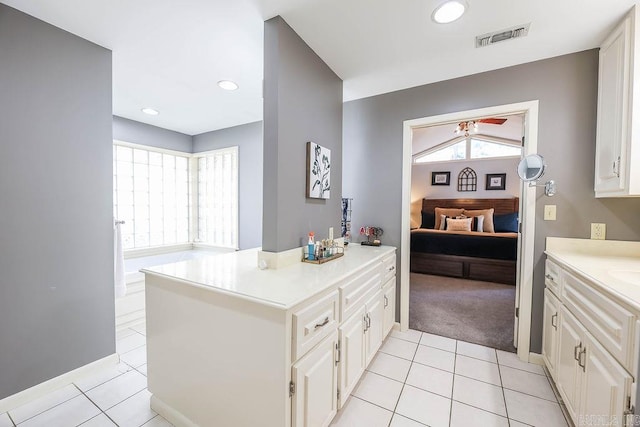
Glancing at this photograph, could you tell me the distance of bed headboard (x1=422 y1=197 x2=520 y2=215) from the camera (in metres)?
5.74

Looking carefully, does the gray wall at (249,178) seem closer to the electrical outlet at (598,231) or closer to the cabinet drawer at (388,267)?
the cabinet drawer at (388,267)

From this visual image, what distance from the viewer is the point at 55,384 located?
1.73 metres

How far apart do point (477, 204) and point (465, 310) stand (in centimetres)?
381

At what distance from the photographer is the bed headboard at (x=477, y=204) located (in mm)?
5742

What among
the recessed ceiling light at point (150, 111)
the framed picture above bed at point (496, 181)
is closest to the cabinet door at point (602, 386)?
the recessed ceiling light at point (150, 111)

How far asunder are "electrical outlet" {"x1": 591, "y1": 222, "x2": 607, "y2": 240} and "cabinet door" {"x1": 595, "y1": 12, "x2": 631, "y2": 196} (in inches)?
9.6

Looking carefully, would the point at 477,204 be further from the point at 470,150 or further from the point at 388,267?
the point at 388,267

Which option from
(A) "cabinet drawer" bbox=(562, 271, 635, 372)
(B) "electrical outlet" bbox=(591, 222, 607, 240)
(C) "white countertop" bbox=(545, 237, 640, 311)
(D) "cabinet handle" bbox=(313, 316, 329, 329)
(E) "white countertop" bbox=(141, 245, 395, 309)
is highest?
(B) "electrical outlet" bbox=(591, 222, 607, 240)

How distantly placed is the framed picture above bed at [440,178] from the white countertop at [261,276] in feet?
17.8

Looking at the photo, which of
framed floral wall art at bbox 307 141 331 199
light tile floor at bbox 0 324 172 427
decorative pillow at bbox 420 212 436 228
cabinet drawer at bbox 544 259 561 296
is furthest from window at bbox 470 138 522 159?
light tile floor at bbox 0 324 172 427

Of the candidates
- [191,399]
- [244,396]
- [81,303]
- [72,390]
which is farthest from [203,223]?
[244,396]

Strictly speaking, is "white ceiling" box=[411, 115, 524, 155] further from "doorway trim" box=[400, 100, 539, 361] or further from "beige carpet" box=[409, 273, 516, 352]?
"doorway trim" box=[400, 100, 539, 361]

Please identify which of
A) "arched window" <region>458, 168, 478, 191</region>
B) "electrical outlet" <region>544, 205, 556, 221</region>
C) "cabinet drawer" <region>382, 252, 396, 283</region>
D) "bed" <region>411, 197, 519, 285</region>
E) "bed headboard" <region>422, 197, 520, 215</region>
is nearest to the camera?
"electrical outlet" <region>544, 205, 556, 221</region>

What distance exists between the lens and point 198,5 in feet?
4.90
